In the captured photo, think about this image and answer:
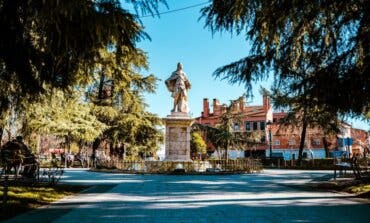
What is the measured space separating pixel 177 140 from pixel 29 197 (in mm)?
14803

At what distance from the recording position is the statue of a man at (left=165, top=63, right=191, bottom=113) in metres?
25.0

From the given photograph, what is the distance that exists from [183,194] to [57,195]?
3.52 metres

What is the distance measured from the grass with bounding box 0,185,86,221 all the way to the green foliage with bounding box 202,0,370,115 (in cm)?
578

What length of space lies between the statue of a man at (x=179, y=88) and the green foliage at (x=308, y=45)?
13.9 metres

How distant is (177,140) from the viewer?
24469mm

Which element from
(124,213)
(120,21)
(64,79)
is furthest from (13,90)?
(120,21)

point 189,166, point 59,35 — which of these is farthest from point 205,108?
point 59,35

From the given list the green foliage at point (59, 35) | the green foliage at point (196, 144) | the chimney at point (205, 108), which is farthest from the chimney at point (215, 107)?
the green foliage at point (59, 35)

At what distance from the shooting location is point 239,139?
155ft

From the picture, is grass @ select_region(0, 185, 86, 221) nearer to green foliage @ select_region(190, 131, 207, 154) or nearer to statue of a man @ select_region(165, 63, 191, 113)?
statue of a man @ select_region(165, 63, 191, 113)

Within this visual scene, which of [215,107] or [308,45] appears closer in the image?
[308,45]

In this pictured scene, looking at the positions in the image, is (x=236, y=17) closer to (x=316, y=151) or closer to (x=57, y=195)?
(x=57, y=195)

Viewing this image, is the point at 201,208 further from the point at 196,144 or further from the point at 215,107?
the point at 215,107

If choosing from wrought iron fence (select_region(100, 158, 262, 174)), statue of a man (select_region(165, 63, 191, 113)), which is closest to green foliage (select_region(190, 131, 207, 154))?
wrought iron fence (select_region(100, 158, 262, 174))
